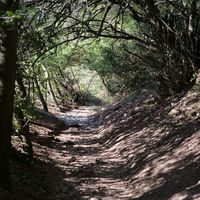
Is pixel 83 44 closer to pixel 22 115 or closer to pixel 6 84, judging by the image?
pixel 22 115

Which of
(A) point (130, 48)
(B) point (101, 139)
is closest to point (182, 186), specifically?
(B) point (101, 139)

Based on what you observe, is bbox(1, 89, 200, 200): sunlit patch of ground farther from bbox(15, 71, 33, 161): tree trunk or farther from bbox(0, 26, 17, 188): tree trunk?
bbox(0, 26, 17, 188): tree trunk

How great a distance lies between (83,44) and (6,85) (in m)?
8.20

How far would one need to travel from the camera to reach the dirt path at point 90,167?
9.48 meters

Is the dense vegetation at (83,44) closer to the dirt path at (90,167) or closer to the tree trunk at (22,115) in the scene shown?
the tree trunk at (22,115)

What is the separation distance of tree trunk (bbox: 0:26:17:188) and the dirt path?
6.94 feet

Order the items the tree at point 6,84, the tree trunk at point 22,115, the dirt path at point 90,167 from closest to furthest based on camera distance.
Answer: the tree at point 6,84
the dirt path at point 90,167
the tree trunk at point 22,115

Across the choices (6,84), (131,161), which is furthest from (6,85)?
(131,161)

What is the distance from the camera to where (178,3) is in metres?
13.2

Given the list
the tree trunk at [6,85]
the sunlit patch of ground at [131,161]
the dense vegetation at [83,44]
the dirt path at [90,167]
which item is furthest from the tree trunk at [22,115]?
the tree trunk at [6,85]

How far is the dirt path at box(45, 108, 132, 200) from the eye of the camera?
31.1 feet

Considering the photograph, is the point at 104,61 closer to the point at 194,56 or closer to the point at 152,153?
the point at 194,56

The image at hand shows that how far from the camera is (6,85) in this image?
731cm

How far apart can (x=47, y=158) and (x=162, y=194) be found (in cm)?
479
